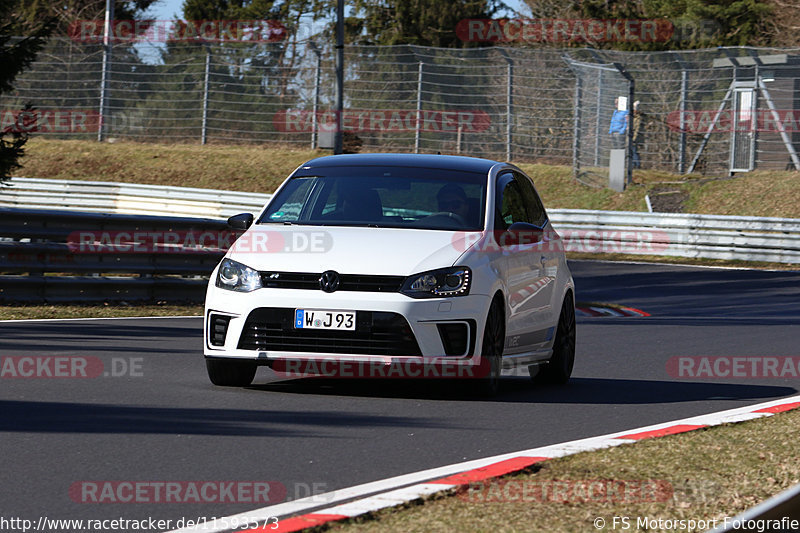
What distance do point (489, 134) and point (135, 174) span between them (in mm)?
11512

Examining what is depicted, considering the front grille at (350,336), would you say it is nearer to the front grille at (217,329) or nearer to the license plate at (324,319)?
the license plate at (324,319)

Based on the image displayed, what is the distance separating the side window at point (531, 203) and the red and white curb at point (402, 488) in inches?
124

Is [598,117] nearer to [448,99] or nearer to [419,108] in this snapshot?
[448,99]

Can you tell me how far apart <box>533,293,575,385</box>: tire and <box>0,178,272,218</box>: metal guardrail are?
2550 cm

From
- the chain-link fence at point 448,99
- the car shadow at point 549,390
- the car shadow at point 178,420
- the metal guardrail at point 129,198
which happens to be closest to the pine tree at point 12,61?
the car shadow at point 549,390

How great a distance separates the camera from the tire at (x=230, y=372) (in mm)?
9336

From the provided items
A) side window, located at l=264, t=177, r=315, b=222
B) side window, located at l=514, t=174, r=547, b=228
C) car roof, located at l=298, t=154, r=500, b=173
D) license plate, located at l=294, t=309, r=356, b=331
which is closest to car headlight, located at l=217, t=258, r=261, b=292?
license plate, located at l=294, t=309, r=356, b=331

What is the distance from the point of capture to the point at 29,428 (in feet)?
24.5

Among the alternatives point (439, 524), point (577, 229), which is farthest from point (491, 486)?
point (577, 229)

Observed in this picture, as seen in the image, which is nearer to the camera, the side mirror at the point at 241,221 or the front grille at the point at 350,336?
the front grille at the point at 350,336

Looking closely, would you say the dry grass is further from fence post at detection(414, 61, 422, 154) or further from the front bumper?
the front bumper

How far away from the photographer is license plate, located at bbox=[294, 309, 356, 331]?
28.3 ft

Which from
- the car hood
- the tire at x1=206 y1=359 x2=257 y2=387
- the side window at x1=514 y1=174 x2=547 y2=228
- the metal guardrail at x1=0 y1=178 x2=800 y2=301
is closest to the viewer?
the car hood

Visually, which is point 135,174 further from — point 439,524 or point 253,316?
point 439,524
